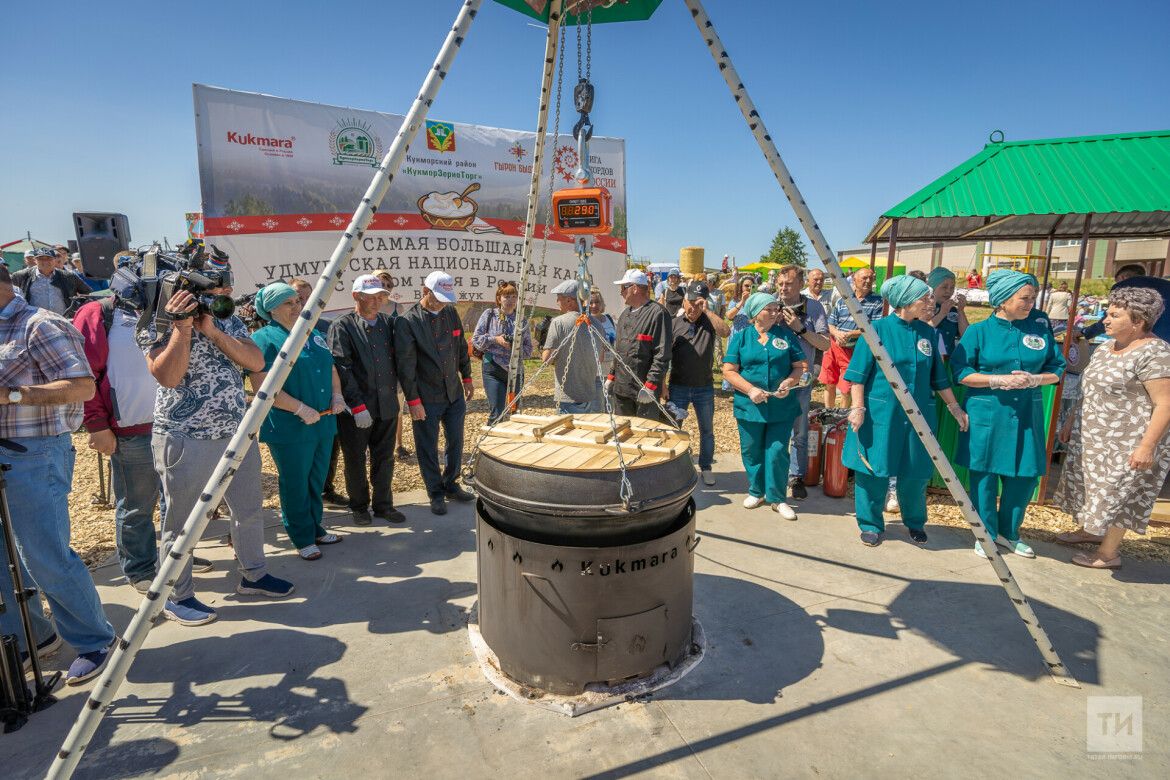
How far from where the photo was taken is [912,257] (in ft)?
179

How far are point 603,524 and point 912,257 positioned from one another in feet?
202

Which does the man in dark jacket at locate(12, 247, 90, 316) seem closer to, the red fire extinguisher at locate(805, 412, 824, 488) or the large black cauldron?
the large black cauldron

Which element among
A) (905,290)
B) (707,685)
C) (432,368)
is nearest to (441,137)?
(432,368)

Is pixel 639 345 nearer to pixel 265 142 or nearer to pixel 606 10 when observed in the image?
pixel 606 10

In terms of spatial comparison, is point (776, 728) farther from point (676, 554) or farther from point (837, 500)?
point (837, 500)

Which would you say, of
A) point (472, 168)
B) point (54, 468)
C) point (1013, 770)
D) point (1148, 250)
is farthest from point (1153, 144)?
point (1148, 250)

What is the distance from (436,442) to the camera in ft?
16.5

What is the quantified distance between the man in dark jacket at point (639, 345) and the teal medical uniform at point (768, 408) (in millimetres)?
626

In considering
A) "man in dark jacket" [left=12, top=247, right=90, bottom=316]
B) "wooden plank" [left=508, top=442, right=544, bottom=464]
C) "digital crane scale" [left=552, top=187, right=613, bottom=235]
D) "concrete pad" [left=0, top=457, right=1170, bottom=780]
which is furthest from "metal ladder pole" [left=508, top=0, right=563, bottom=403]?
"man in dark jacket" [left=12, top=247, right=90, bottom=316]

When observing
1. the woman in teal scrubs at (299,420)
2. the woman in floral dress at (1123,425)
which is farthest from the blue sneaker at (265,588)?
the woman in floral dress at (1123,425)

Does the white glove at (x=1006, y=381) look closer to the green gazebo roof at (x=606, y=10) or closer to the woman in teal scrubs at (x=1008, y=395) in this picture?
the woman in teal scrubs at (x=1008, y=395)

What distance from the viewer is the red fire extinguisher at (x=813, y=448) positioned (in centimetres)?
558

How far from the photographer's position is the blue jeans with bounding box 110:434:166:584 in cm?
346

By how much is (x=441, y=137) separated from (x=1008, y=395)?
7.54 m
